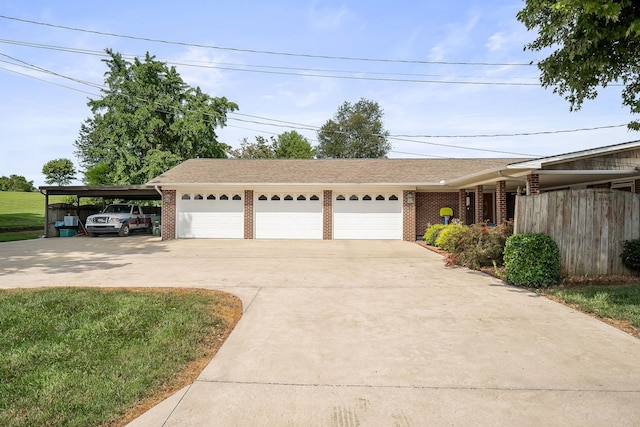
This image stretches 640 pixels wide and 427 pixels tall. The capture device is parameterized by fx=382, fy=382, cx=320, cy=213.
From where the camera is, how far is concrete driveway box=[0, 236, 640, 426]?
2.98m

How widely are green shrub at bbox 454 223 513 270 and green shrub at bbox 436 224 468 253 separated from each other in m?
0.53

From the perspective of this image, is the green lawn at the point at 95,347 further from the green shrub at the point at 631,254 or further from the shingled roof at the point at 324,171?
the shingled roof at the point at 324,171

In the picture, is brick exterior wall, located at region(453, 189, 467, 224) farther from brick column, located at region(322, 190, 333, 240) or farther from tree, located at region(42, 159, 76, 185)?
tree, located at region(42, 159, 76, 185)

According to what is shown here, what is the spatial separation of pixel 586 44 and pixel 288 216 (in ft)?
45.3

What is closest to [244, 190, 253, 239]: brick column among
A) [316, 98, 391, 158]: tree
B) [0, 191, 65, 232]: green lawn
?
[0, 191, 65, 232]: green lawn

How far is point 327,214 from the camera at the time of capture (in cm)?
1823

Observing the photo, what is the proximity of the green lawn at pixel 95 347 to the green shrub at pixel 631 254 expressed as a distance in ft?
26.4

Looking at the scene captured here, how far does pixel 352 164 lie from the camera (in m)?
21.2

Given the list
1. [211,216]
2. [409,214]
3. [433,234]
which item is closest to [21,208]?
[211,216]

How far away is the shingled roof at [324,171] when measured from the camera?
18047 millimetres

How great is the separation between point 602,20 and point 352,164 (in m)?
15.5

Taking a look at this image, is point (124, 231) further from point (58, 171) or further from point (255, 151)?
point (58, 171)

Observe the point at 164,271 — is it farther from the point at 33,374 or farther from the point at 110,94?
the point at 110,94

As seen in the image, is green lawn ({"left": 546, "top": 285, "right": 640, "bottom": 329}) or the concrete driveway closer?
the concrete driveway
